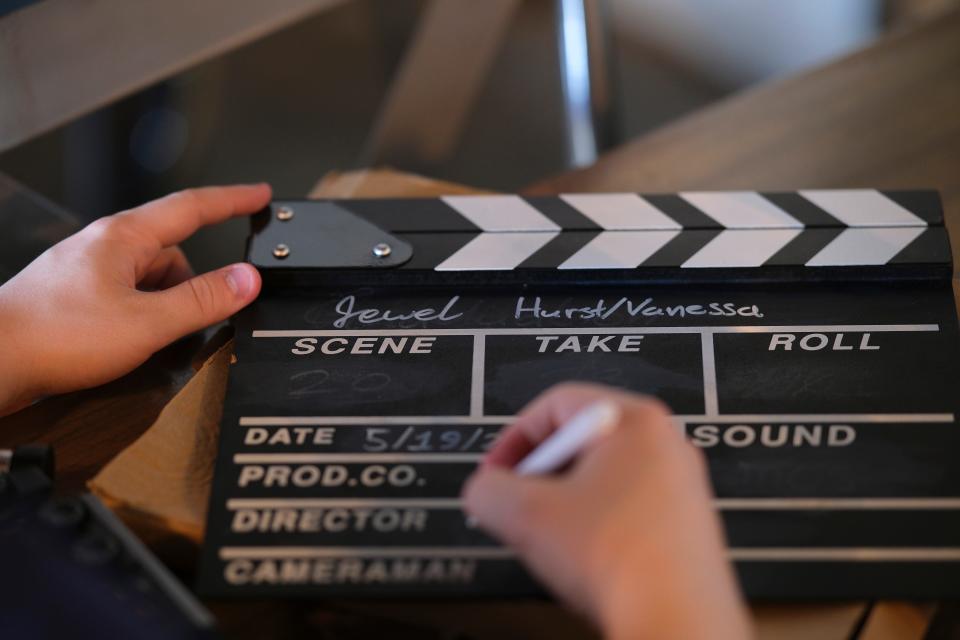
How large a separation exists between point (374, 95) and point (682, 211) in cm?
158

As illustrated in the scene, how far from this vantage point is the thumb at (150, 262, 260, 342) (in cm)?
75

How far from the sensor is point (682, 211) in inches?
31.4

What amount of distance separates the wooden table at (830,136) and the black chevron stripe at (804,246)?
17cm

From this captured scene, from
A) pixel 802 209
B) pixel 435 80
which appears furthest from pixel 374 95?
pixel 802 209

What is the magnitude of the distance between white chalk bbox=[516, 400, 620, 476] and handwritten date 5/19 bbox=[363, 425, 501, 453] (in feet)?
0.32

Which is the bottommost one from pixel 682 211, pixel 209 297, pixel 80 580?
pixel 80 580

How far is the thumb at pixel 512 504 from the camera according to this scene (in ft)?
1.74

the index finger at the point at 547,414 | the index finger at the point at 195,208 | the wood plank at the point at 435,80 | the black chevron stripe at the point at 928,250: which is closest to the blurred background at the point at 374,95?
the wood plank at the point at 435,80

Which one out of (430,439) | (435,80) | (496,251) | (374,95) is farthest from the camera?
(374,95)

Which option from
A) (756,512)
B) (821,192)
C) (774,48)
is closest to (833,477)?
(756,512)

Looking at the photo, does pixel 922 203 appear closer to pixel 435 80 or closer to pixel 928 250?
pixel 928 250

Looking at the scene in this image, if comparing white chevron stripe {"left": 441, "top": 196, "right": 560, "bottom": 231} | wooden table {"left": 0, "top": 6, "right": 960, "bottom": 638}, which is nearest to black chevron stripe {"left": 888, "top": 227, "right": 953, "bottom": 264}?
wooden table {"left": 0, "top": 6, "right": 960, "bottom": 638}

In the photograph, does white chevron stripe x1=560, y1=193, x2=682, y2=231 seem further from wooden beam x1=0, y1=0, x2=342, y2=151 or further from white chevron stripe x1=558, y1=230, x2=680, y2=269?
wooden beam x1=0, y1=0, x2=342, y2=151

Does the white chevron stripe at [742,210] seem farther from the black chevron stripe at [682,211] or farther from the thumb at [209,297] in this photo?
the thumb at [209,297]
